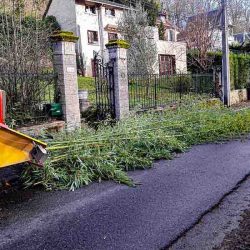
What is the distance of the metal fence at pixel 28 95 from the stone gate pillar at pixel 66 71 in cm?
29

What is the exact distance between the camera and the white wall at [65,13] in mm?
32156

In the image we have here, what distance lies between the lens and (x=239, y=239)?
3.70 meters

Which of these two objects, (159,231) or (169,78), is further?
(169,78)

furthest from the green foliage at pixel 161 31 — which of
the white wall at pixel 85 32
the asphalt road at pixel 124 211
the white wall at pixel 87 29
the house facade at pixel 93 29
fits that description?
the asphalt road at pixel 124 211

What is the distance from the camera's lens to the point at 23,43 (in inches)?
367

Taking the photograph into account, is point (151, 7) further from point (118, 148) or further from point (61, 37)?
point (118, 148)

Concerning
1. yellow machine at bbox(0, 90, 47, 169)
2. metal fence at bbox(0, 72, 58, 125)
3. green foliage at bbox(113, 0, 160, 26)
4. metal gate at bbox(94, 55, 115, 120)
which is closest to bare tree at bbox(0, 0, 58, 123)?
metal fence at bbox(0, 72, 58, 125)

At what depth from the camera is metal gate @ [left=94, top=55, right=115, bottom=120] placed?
11.5 meters

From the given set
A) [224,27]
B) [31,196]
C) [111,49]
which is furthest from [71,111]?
[224,27]

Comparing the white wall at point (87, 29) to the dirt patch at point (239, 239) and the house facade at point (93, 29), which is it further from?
the dirt patch at point (239, 239)

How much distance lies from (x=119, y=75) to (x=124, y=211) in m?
7.22

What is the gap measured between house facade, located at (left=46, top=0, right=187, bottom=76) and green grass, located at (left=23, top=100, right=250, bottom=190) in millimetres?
22629

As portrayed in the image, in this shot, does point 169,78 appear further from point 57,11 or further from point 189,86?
point 57,11

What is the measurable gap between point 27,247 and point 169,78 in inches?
476
